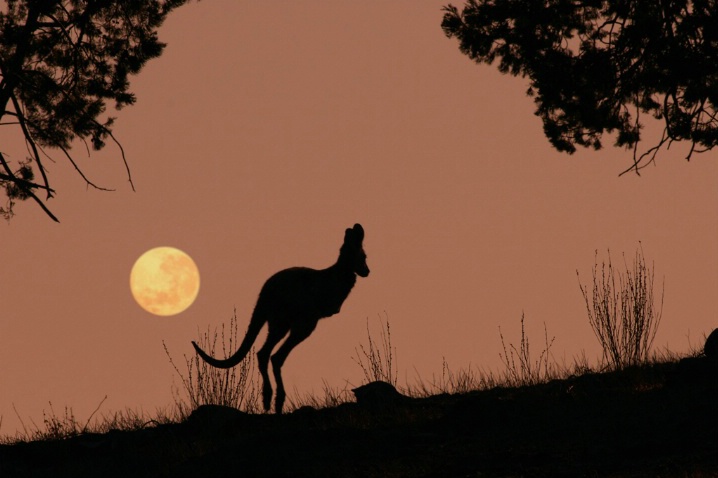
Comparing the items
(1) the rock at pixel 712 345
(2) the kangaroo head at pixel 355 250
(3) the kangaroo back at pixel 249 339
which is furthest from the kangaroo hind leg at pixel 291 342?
(1) the rock at pixel 712 345

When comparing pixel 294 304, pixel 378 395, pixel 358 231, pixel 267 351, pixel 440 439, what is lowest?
pixel 440 439

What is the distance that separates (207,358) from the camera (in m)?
13.3

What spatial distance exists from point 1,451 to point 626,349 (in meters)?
8.16

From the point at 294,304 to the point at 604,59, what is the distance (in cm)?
586

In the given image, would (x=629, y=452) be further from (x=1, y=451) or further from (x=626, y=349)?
(x=1, y=451)

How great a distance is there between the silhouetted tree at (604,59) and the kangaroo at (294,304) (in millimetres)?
3988

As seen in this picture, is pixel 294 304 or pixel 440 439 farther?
pixel 294 304

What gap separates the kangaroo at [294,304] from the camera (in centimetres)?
1339

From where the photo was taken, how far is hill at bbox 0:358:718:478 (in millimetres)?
9461

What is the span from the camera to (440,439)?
10.3 metres

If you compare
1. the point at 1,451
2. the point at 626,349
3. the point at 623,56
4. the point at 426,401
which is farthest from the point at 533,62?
the point at 1,451

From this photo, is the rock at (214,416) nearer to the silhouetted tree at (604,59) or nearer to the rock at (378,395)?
the rock at (378,395)

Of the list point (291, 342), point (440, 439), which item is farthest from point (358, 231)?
point (440, 439)

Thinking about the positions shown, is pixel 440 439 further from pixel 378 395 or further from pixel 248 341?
pixel 248 341
